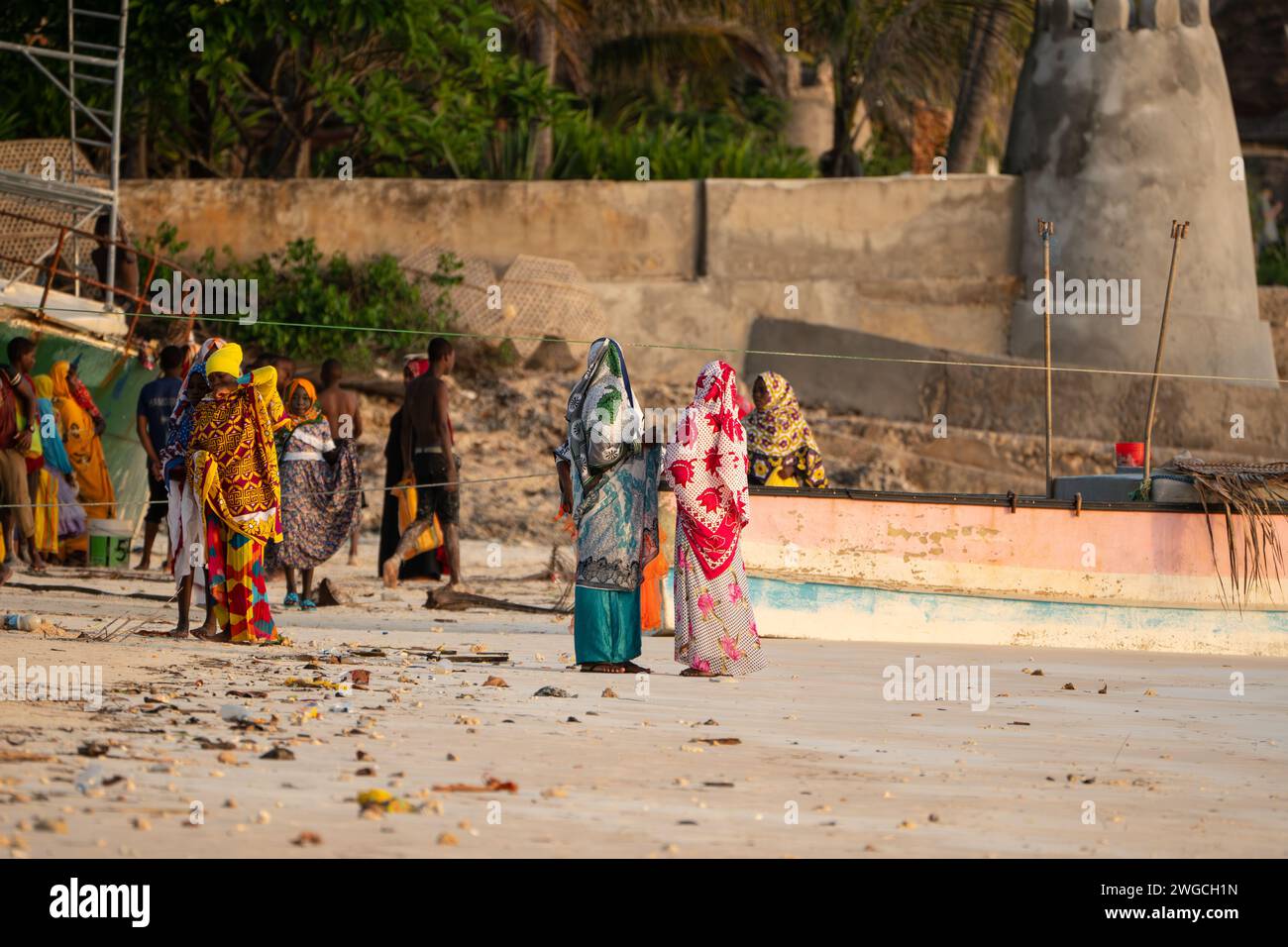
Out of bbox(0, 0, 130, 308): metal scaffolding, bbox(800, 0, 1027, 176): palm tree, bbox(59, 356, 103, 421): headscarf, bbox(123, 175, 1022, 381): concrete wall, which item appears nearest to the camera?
bbox(59, 356, 103, 421): headscarf

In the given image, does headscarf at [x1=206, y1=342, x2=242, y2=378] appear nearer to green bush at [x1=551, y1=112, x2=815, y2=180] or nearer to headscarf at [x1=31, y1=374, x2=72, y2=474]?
headscarf at [x1=31, y1=374, x2=72, y2=474]

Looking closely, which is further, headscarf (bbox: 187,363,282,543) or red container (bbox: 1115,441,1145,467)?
→ red container (bbox: 1115,441,1145,467)

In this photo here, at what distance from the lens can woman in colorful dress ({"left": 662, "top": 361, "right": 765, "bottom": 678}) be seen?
931 cm

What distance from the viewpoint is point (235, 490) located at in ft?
32.3

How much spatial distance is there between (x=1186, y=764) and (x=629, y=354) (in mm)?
14388

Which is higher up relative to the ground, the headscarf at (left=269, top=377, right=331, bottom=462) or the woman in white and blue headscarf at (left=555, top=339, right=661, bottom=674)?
the headscarf at (left=269, top=377, right=331, bottom=462)

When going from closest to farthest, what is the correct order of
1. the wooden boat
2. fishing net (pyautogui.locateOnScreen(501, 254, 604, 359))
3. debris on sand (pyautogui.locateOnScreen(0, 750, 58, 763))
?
debris on sand (pyautogui.locateOnScreen(0, 750, 58, 763)) → the wooden boat → fishing net (pyautogui.locateOnScreen(501, 254, 604, 359))

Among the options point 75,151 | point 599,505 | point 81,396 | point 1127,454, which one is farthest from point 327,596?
point 75,151

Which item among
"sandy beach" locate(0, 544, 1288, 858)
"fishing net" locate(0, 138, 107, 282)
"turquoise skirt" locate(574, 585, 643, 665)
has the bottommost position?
"sandy beach" locate(0, 544, 1288, 858)

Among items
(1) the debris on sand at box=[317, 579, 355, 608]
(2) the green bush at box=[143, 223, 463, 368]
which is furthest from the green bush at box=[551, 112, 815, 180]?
(1) the debris on sand at box=[317, 579, 355, 608]

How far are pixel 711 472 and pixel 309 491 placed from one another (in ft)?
12.4

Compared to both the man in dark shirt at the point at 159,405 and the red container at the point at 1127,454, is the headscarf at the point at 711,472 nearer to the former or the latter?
the red container at the point at 1127,454

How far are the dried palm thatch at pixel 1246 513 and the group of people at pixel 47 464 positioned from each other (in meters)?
7.20
